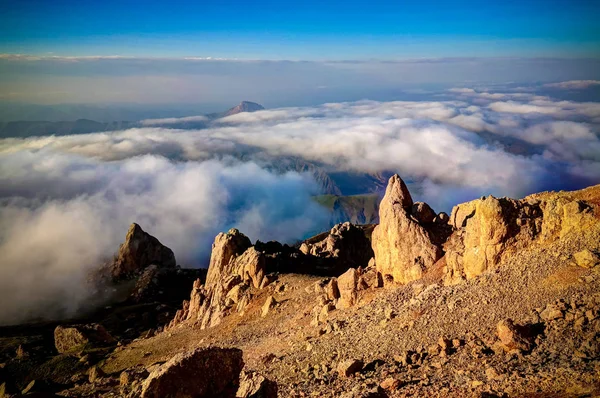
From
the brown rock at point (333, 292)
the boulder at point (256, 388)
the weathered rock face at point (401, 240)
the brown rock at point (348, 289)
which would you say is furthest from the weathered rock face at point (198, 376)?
the brown rock at point (333, 292)

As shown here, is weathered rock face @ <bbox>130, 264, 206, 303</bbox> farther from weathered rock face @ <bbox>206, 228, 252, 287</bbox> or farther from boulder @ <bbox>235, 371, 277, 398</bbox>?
boulder @ <bbox>235, 371, 277, 398</bbox>

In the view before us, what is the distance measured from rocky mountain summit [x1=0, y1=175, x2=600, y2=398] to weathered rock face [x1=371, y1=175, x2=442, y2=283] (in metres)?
0.13

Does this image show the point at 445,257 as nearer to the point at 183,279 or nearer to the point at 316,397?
the point at 316,397

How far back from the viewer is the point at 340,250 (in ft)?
299

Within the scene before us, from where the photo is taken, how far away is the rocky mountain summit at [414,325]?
70.7 feet

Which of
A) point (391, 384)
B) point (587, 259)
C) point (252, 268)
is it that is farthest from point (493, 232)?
point (252, 268)

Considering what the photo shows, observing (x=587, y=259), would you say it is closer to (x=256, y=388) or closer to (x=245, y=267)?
(x=256, y=388)

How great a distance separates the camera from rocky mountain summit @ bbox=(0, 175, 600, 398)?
21.6 metres

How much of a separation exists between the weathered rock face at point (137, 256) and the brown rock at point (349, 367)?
460 feet

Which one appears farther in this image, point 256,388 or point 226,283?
point 226,283

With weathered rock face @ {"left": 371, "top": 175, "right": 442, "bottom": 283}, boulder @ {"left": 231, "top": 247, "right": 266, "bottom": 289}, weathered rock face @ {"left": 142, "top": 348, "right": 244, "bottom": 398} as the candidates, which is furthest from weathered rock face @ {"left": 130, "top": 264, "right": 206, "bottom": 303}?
weathered rock face @ {"left": 142, "top": 348, "right": 244, "bottom": 398}

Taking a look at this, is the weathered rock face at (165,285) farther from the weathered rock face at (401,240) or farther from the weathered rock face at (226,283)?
the weathered rock face at (401,240)

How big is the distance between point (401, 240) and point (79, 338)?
6480cm

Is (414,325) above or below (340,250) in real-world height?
above
